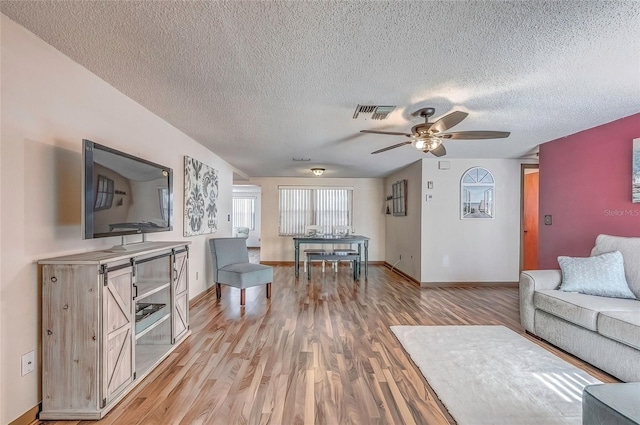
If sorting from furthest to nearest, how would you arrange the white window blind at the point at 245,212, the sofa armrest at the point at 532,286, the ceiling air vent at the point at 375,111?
the white window blind at the point at 245,212 → the sofa armrest at the point at 532,286 → the ceiling air vent at the point at 375,111

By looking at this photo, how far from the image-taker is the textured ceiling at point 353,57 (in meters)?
1.44

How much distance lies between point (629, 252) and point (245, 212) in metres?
10.2

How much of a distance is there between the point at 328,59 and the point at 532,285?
2.82 metres

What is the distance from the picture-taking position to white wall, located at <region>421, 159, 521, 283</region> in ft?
16.5

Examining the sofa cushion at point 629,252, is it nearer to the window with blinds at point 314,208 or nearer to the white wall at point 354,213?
the white wall at point 354,213

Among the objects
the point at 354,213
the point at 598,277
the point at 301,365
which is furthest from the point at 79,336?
the point at 354,213

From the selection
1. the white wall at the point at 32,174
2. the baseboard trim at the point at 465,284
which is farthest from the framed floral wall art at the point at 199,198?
the baseboard trim at the point at 465,284

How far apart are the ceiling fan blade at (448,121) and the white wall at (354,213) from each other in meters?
4.78

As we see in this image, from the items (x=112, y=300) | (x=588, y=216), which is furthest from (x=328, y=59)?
(x=588, y=216)

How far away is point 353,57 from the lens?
1.83 meters

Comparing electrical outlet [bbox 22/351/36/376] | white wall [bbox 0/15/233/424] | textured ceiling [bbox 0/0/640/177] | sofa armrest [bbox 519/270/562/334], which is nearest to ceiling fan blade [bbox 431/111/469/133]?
textured ceiling [bbox 0/0/640/177]

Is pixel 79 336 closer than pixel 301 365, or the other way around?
pixel 79 336

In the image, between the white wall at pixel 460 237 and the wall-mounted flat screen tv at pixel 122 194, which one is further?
the white wall at pixel 460 237

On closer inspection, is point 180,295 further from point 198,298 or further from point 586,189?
point 586,189
